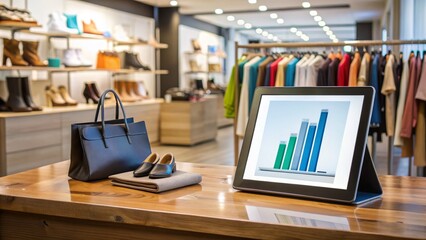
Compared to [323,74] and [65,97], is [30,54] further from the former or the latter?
[323,74]

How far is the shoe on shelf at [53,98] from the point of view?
6.14 metres

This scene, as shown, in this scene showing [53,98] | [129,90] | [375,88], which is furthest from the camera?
[129,90]

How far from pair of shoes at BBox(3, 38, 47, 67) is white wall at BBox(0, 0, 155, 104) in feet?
1.40

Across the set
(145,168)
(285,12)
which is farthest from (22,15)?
(285,12)

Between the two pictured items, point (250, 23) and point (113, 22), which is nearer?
point (113, 22)

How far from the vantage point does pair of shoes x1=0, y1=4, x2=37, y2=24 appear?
522cm

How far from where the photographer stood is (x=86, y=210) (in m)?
1.20

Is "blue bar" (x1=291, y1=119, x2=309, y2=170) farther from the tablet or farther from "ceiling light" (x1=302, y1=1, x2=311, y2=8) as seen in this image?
"ceiling light" (x1=302, y1=1, x2=311, y2=8)

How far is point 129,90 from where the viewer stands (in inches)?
312

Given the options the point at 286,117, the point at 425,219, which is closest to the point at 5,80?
the point at 286,117

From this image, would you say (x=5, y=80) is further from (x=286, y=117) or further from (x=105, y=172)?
(x=286, y=117)

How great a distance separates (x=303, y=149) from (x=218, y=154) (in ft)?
19.7

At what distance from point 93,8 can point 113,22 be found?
0.60m

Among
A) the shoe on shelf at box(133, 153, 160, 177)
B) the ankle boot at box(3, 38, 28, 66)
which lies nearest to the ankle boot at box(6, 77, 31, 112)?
the ankle boot at box(3, 38, 28, 66)
